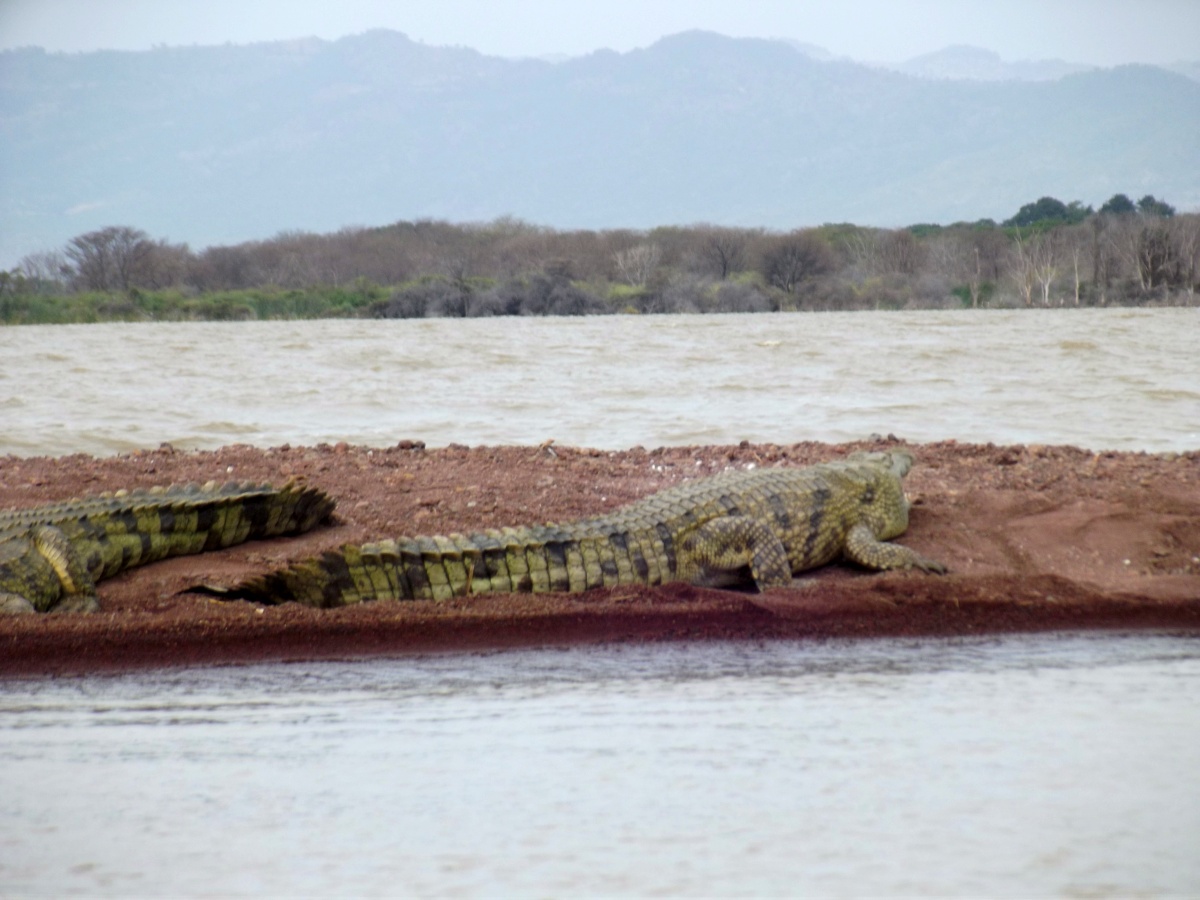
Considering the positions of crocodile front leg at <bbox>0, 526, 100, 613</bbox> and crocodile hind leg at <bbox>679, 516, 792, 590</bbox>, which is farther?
crocodile hind leg at <bbox>679, 516, 792, 590</bbox>

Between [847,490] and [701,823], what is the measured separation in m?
3.13

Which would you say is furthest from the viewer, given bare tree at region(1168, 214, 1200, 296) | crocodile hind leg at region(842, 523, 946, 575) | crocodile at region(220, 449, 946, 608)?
bare tree at region(1168, 214, 1200, 296)

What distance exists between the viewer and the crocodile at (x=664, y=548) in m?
4.71

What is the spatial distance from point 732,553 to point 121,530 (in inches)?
106

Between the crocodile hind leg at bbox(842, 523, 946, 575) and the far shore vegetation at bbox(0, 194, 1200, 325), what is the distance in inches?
1727

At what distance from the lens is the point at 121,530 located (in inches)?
209

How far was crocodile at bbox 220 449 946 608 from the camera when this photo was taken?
4.71 m

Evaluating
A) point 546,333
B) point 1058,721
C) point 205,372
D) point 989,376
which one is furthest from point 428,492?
point 546,333

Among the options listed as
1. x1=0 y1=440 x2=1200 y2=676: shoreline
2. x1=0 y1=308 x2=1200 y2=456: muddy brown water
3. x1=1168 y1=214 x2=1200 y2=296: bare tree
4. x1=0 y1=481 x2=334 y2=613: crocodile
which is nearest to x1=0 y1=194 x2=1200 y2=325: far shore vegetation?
x1=1168 y1=214 x2=1200 y2=296: bare tree

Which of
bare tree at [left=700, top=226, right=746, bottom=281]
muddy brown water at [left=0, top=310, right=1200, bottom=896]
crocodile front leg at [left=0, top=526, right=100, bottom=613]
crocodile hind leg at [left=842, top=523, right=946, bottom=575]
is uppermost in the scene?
bare tree at [left=700, top=226, right=746, bottom=281]

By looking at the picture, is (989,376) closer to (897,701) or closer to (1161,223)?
(897,701)

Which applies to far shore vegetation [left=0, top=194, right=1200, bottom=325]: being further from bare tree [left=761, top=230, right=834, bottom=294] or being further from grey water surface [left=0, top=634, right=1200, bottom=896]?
grey water surface [left=0, top=634, right=1200, bottom=896]

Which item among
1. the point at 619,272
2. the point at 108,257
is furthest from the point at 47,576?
the point at 108,257

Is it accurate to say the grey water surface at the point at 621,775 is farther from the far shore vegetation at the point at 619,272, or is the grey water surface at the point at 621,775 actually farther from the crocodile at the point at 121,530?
the far shore vegetation at the point at 619,272
